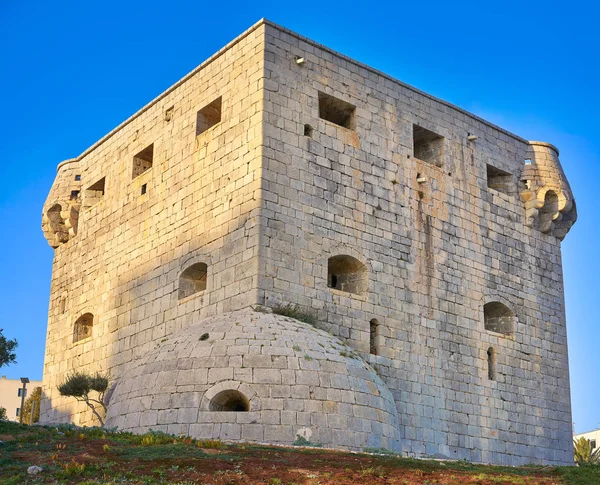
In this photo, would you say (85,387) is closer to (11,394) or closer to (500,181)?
(500,181)

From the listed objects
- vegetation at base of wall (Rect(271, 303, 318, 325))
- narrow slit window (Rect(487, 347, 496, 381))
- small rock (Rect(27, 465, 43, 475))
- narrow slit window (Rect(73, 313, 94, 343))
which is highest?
narrow slit window (Rect(73, 313, 94, 343))

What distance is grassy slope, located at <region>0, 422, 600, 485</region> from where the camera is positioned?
10594 mm

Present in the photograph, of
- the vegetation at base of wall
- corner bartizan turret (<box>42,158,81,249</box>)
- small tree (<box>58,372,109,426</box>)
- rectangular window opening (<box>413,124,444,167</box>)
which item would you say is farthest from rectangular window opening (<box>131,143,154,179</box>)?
the vegetation at base of wall

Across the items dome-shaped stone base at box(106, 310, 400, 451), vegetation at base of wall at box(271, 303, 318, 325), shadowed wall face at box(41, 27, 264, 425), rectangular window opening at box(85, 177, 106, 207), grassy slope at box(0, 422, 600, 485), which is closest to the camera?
grassy slope at box(0, 422, 600, 485)

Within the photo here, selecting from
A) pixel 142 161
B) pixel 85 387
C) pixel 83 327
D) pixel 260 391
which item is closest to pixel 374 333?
pixel 260 391

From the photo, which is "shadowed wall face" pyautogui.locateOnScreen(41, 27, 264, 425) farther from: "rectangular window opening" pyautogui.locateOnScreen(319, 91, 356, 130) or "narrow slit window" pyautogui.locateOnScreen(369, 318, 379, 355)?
"narrow slit window" pyautogui.locateOnScreen(369, 318, 379, 355)

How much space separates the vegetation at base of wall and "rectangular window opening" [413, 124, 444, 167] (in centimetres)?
571

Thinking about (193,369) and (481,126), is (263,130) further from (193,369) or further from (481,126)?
(481,126)

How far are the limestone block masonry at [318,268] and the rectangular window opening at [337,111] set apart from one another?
51 millimetres

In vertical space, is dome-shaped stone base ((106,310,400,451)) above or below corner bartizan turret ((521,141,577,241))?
below

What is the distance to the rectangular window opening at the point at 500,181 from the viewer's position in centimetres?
2245

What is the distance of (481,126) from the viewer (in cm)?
2219

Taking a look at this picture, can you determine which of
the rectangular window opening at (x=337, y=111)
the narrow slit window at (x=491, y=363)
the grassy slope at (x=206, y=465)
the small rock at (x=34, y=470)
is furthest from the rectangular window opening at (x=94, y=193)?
the small rock at (x=34, y=470)

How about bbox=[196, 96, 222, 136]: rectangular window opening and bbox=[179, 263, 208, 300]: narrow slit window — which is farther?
bbox=[196, 96, 222, 136]: rectangular window opening
